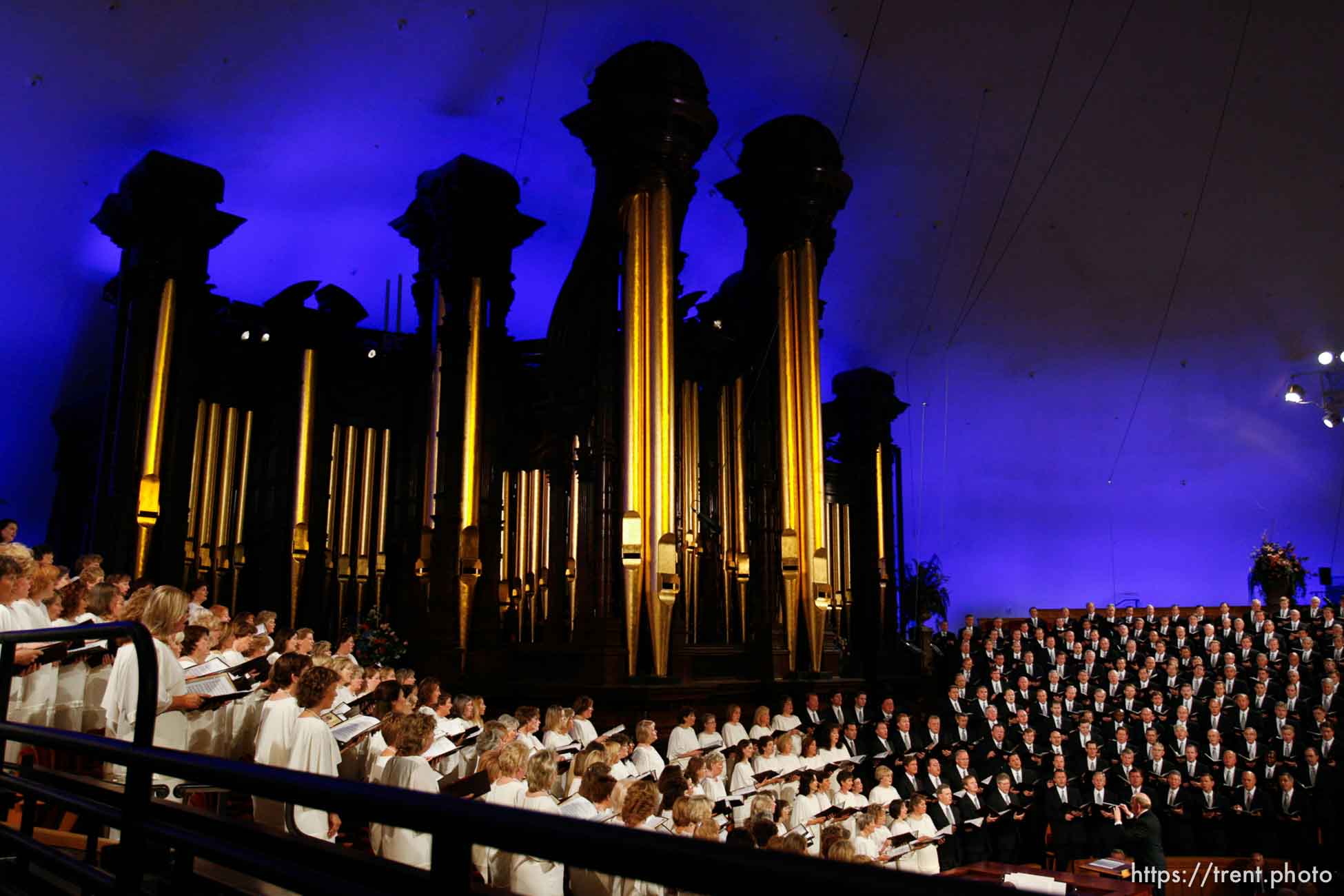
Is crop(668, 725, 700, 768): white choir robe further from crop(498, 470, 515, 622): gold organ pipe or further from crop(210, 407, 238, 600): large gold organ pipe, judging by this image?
crop(210, 407, 238, 600): large gold organ pipe

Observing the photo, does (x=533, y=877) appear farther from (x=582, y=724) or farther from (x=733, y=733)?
(x=733, y=733)

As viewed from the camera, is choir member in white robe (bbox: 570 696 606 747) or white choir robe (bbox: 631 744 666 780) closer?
white choir robe (bbox: 631 744 666 780)

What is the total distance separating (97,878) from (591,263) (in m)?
9.57

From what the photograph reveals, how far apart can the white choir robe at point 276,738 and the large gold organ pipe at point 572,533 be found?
20.4ft

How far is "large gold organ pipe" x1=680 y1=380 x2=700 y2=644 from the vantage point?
11.5 m

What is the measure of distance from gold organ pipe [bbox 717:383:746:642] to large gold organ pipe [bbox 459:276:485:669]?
269 centimetres

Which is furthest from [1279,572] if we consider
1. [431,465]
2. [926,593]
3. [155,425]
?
[155,425]

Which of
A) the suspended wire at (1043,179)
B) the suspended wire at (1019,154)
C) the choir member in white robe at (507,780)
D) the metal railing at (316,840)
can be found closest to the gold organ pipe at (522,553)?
the choir member in white robe at (507,780)

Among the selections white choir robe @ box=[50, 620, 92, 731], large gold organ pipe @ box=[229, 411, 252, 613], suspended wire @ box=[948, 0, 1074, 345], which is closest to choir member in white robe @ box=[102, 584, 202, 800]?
white choir robe @ box=[50, 620, 92, 731]

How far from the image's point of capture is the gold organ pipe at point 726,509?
1170 cm

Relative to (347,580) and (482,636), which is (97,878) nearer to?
(482,636)

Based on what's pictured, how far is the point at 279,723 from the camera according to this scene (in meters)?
4.62

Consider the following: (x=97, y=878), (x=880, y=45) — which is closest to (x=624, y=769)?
(x=97, y=878)

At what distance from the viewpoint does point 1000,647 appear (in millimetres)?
15125
